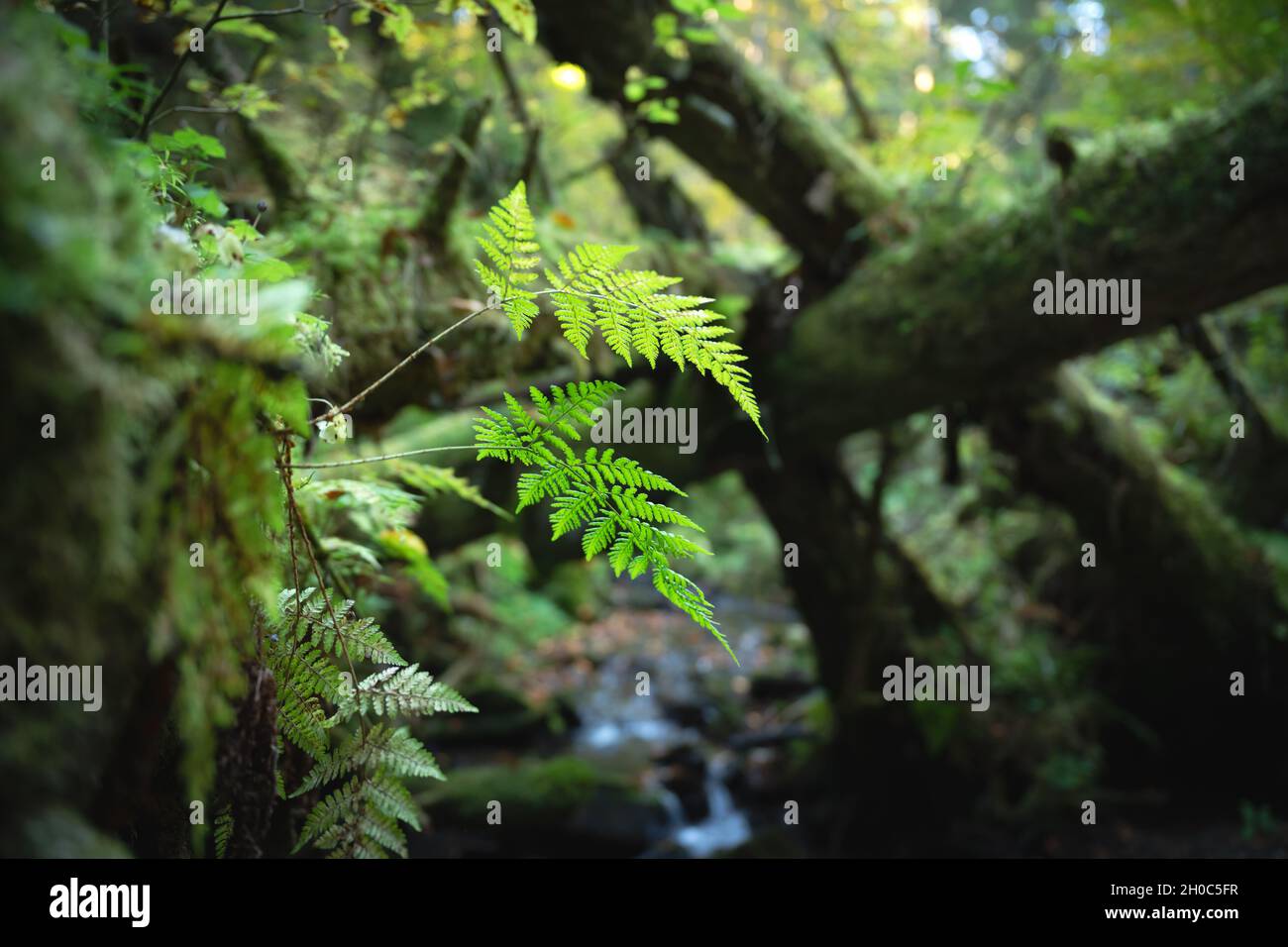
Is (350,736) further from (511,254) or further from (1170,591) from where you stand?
(1170,591)

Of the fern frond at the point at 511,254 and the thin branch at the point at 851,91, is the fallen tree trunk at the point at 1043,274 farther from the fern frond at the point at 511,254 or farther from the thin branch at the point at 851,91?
the fern frond at the point at 511,254

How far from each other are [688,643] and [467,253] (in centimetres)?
789

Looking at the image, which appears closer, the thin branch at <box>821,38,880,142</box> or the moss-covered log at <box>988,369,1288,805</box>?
the moss-covered log at <box>988,369,1288,805</box>

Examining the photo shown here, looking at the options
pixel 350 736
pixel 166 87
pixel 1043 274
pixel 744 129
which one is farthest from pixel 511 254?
pixel 744 129

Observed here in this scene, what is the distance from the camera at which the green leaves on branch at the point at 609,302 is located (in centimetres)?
144

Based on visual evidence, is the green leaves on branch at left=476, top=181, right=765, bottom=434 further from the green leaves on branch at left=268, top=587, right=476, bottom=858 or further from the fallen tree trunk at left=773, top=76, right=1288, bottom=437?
the fallen tree trunk at left=773, top=76, right=1288, bottom=437

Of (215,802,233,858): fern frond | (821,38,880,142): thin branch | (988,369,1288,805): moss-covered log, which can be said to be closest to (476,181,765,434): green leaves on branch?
(215,802,233,858): fern frond

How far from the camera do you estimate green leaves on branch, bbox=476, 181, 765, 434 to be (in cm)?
144

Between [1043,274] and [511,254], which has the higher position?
[1043,274]

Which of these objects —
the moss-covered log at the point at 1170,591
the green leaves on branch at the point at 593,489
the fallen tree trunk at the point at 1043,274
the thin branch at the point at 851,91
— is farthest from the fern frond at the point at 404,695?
the thin branch at the point at 851,91

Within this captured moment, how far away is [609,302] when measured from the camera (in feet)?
4.84
